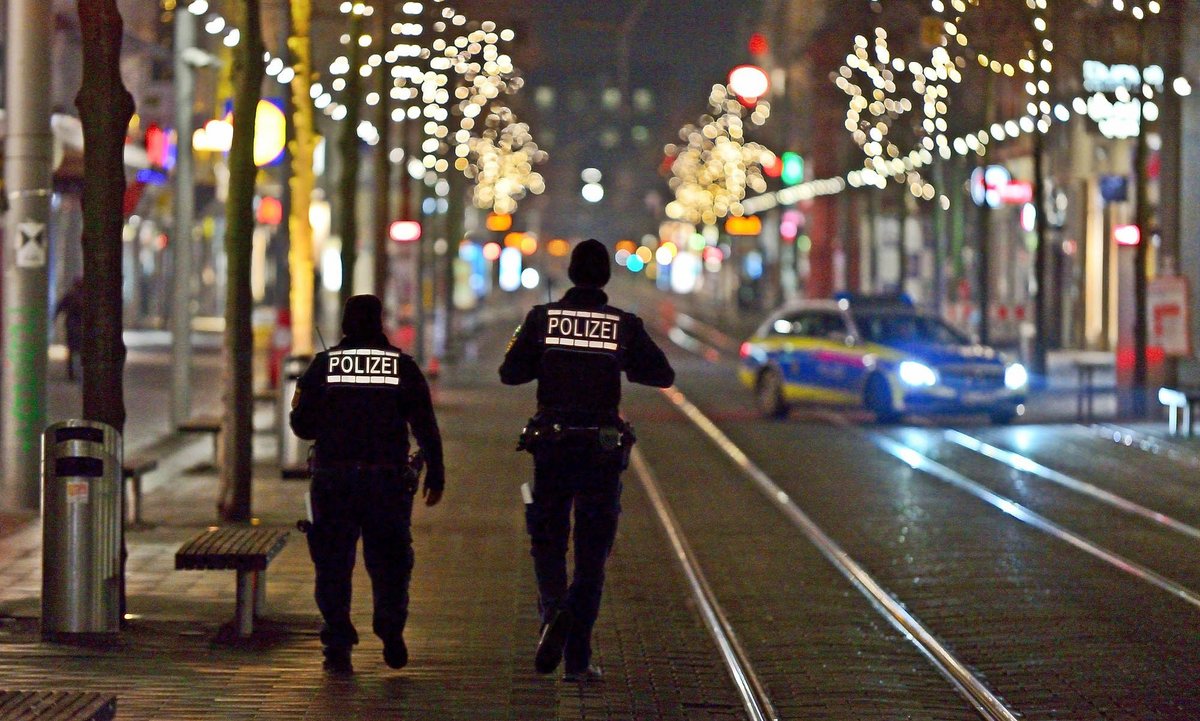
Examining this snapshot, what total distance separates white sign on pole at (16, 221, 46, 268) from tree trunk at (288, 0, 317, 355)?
29.9 ft

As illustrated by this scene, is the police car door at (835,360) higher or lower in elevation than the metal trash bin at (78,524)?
higher

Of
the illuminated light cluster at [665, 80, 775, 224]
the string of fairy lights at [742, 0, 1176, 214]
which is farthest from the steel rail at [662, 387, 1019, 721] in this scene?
the illuminated light cluster at [665, 80, 775, 224]

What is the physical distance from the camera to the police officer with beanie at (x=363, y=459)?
30.8ft

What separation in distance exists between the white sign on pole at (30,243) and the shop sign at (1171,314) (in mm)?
16237

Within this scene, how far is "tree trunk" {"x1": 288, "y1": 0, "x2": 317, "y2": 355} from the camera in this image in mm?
25661

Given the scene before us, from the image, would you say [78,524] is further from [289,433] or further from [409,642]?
[289,433]

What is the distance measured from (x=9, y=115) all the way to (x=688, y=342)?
47712 millimetres

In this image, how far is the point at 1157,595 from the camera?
12562 millimetres

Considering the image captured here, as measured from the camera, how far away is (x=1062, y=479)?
20125 mm

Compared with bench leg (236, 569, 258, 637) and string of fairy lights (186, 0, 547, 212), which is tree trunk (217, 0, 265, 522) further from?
string of fairy lights (186, 0, 547, 212)

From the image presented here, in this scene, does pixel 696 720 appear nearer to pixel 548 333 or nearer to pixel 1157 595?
pixel 548 333

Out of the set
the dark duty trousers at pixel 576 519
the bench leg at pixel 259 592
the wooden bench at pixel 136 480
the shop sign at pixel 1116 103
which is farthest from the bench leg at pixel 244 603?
the shop sign at pixel 1116 103

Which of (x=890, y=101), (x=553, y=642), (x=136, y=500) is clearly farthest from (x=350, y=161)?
(x=890, y=101)

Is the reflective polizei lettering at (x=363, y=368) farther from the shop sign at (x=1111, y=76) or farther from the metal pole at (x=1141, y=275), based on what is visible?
the shop sign at (x=1111, y=76)
